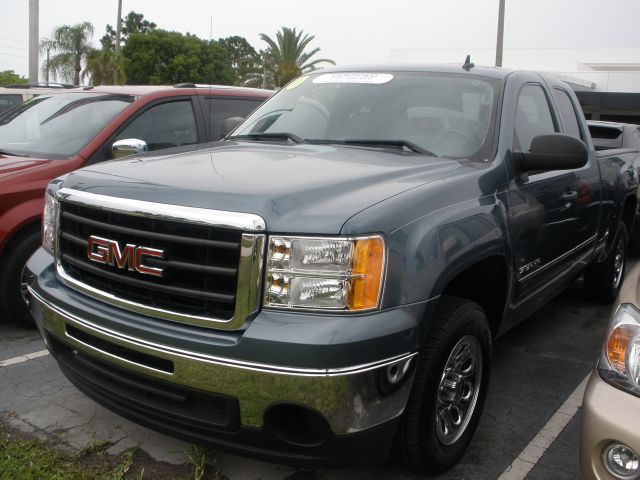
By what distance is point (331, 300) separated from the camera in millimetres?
2299

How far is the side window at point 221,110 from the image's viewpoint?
6.01 m

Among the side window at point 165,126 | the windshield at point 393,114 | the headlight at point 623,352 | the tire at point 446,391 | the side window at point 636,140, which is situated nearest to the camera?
the headlight at point 623,352

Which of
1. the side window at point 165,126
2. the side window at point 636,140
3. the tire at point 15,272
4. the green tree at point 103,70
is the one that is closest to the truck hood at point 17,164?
the tire at point 15,272

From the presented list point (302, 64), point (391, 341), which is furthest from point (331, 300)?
point (302, 64)

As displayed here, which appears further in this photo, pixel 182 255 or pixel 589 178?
pixel 589 178

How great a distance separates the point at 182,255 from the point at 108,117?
3251 millimetres

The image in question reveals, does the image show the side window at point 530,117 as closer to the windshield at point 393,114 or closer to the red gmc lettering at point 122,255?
Answer: the windshield at point 393,114

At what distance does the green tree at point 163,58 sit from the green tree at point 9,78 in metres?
11.6

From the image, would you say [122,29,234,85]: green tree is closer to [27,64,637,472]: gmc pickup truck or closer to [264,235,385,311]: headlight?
[27,64,637,472]: gmc pickup truck

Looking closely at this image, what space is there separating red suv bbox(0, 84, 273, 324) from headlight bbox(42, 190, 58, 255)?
132cm

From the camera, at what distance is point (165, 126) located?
5.65 metres

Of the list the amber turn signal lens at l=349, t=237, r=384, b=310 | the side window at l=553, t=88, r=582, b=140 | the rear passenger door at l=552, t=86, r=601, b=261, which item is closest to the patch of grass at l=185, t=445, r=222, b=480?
the amber turn signal lens at l=349, t=237, r=384, b=310

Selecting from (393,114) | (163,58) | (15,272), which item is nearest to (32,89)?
(15,272)

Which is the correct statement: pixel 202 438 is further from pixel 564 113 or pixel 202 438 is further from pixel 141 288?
pixel 564 113
